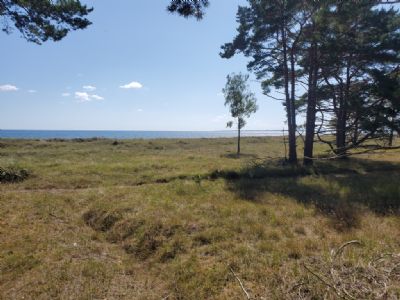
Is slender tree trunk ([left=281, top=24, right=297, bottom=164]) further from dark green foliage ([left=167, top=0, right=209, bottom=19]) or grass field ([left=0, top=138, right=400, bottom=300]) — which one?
dark green foliage ([left=167, top=0, right=209, bottom=19])

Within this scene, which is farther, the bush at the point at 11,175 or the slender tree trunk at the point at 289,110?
the slender tree trunk at the point at 289,110

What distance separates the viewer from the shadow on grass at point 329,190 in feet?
25.8

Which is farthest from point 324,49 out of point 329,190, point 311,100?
point 329,190

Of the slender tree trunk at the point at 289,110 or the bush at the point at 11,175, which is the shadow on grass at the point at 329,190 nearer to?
the slender tree trunk at the point at 289,110

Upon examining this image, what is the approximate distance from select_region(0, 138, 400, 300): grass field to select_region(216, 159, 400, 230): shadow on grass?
0.06m

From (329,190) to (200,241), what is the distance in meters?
6.64

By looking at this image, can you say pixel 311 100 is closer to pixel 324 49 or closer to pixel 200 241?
pixel 324 49

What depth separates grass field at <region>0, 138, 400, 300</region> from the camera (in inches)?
167

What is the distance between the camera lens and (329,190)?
1052 centimetres

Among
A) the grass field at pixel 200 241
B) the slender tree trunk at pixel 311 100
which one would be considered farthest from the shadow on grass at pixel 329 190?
the slender tree trunk at pixel 311 100

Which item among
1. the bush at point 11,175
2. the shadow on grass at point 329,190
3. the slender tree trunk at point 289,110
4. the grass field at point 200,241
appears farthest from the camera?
the slender tree trunk at point 289,110

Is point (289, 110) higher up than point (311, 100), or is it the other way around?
point (311, 100)

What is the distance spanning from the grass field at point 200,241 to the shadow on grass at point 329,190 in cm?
6

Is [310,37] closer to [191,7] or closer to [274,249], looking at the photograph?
[191,7]
